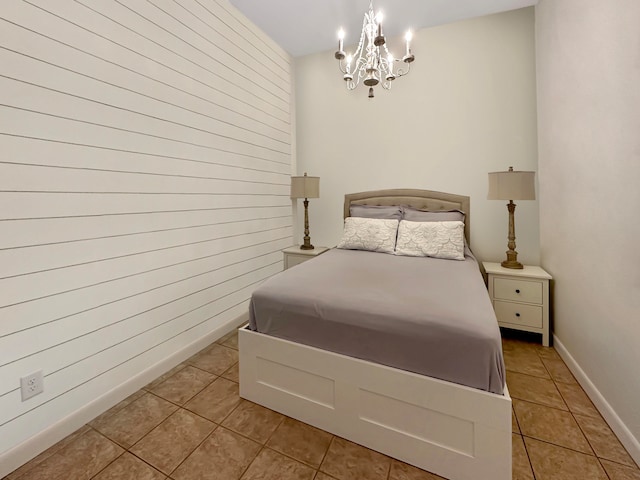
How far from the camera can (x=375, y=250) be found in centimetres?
271

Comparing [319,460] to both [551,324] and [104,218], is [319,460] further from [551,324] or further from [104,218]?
[551,324]

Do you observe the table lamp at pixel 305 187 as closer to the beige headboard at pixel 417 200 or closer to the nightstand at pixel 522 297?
the beige headboard at pixel 417 200

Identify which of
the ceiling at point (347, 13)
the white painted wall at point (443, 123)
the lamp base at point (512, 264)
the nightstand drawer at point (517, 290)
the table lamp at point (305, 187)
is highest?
the ceiling at point (347, 13)

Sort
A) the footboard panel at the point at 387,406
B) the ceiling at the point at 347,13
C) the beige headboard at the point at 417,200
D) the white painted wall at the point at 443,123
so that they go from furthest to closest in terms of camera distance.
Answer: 1. the beige headboard at the point at 417,200
2. the white painted wall at the point at 443,123
3. the ceiling at the point at 347,13
4. the footboard panel at the point at 387,406

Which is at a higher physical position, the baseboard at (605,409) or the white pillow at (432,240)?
the white pillow at (432,240)

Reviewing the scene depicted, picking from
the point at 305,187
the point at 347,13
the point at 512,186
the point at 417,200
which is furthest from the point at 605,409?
the point at 347,13

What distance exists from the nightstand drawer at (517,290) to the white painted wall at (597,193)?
143mm

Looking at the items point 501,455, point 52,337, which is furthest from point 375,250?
point 52,337

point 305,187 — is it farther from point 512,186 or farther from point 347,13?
point 512,186

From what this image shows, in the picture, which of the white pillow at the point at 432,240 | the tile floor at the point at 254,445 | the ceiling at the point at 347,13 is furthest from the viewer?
the ceiling at the point at 347,13

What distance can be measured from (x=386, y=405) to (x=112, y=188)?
1.91 m

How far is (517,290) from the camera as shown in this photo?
2395mm

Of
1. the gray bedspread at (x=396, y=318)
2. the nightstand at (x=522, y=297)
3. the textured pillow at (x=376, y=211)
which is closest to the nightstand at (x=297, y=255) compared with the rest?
the textured pillow at (x=376, y=211)

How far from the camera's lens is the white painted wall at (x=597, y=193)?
1.36m
